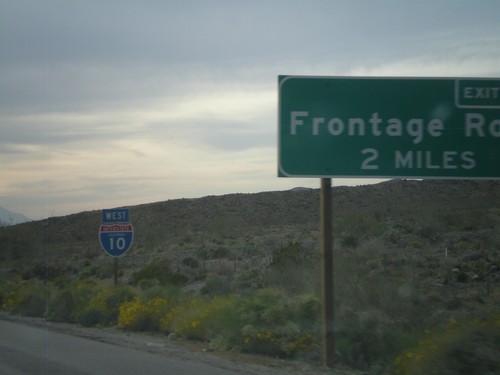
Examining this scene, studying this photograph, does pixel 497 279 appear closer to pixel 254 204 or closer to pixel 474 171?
pixel 474 171

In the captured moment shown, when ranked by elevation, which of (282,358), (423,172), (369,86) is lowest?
(282,358)

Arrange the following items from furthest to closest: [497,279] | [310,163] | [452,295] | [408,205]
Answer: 1. [408,205]
2. [497,279]
3. [452,295]
4. [310,163]

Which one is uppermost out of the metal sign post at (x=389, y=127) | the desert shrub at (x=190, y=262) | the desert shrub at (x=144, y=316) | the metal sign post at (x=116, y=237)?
the metal sign post at (x=389, y=127)

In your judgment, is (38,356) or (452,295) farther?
(452,295)

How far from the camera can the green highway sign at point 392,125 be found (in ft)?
45.4

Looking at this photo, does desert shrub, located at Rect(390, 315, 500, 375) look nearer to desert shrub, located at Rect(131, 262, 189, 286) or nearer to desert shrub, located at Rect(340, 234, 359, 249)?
desert shrub, located at Rect(131, 262, 189, 286)

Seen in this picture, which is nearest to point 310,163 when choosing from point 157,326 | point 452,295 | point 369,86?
point 369,86

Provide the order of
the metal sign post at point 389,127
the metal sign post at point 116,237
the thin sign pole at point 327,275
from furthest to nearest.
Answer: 1. the metal sign post at point 116,237
2. the metal sign post at point 389,127
3. the thin sign pole at point 327,275

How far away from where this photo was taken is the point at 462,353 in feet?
34.3

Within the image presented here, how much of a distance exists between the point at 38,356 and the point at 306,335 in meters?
5.61

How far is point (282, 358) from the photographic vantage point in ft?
49.1

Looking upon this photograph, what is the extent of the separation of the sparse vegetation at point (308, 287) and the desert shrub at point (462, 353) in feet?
0.07

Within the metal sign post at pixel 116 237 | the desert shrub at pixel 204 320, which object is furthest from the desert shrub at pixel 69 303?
the desert shrub at pixel 204 320

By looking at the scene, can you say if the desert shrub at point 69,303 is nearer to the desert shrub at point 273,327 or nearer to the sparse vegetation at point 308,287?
the sparse vegetation at point 308,287
